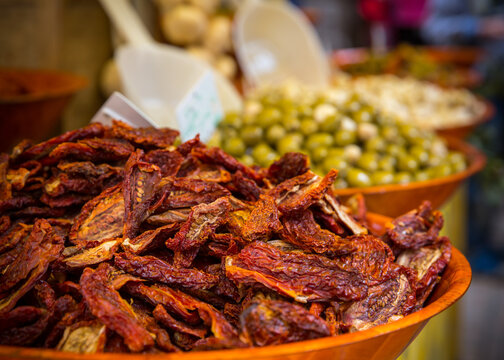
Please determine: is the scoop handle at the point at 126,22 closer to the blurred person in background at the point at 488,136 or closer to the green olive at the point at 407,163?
the green olive at the point at 407,163

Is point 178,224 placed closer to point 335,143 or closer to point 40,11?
point 335,143

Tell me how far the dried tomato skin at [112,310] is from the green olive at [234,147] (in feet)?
3.75

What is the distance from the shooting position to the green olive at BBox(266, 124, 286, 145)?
2.01 meters

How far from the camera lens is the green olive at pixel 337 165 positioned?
1.82m

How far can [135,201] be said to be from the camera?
996mm

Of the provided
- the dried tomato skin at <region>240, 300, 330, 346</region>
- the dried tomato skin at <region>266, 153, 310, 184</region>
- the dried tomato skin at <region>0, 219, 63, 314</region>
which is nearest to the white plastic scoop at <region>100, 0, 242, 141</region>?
the dried tomato skin at <region>266, 153, 310, 184</region>

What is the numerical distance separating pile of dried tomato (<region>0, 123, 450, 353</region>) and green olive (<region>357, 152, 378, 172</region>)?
0.70 m

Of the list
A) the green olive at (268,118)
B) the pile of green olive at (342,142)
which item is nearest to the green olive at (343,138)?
the pile of green olive at (342,142)

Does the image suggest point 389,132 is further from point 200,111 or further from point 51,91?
point 51,91

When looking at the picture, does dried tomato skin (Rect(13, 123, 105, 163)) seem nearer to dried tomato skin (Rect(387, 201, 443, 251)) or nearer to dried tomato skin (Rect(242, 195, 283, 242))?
dried tomato skin (Rect(242, 195, 283, 242))

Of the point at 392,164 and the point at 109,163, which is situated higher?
the point at 109,163

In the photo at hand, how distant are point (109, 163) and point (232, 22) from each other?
274 cm

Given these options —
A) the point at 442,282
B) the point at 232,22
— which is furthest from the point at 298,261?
the point at 232,22

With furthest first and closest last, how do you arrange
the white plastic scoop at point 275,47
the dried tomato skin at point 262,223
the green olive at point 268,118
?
1. the white plastic scoop at point 275,47
2. the green olive at point 268,118
3. the dried tomato skin at point 262,223
